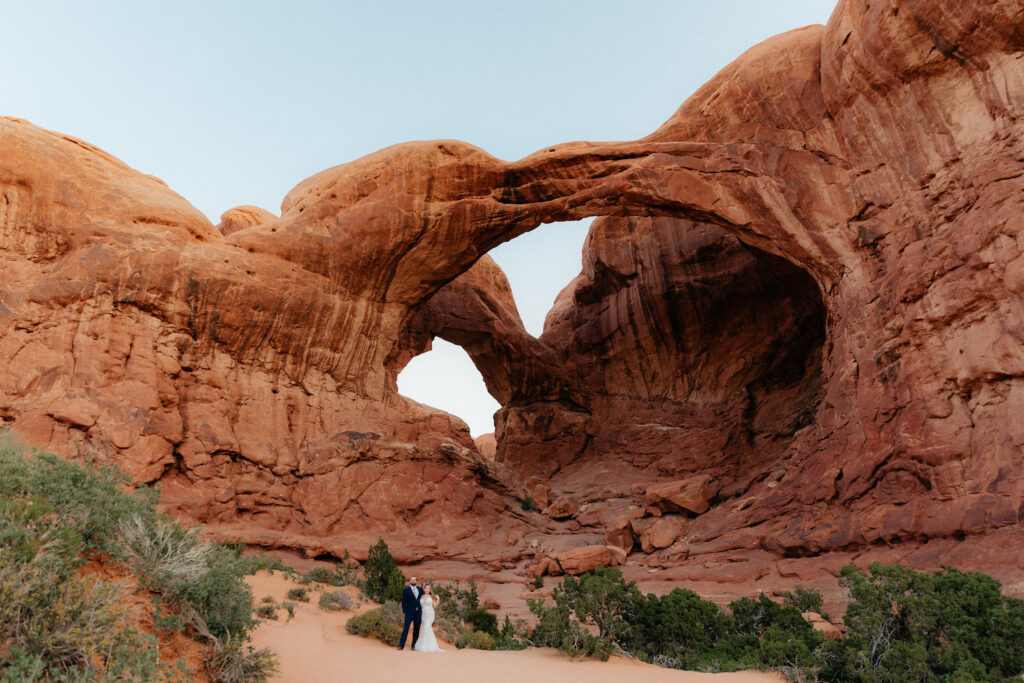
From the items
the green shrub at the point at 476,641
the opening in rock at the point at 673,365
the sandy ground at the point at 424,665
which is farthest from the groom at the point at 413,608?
the opening in rock at the point at 673,365

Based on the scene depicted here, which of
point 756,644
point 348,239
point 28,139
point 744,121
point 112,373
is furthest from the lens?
point 348,239

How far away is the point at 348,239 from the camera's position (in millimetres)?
19609

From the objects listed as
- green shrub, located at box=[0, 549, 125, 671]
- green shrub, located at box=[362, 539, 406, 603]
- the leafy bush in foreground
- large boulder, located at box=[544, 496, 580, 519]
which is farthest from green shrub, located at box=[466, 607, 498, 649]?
large boulder, located at box=[544, 496, 580, 519]

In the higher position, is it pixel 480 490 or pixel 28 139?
pixel 28 139

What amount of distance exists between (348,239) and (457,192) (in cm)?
380

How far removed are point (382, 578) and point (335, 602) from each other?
2.01 meters

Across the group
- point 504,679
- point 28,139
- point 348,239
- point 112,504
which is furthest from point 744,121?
point 28,139

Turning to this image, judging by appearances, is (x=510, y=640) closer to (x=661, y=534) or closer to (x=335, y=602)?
(x=335, y=602)

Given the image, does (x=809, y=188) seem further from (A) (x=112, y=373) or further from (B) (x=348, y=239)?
(A) (x=112, y=373)

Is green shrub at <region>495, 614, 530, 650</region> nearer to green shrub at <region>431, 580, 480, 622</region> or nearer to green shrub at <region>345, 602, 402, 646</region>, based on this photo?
green shrub at <region>431, 580, 480, 622</region>

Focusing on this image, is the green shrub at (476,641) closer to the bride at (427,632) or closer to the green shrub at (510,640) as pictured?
the green shrub at (510,640)

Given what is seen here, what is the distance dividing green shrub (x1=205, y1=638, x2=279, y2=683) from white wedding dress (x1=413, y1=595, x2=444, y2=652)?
368 centimetres

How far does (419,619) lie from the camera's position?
29.0 ft

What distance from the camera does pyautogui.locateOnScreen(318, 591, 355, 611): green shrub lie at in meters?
11.2
